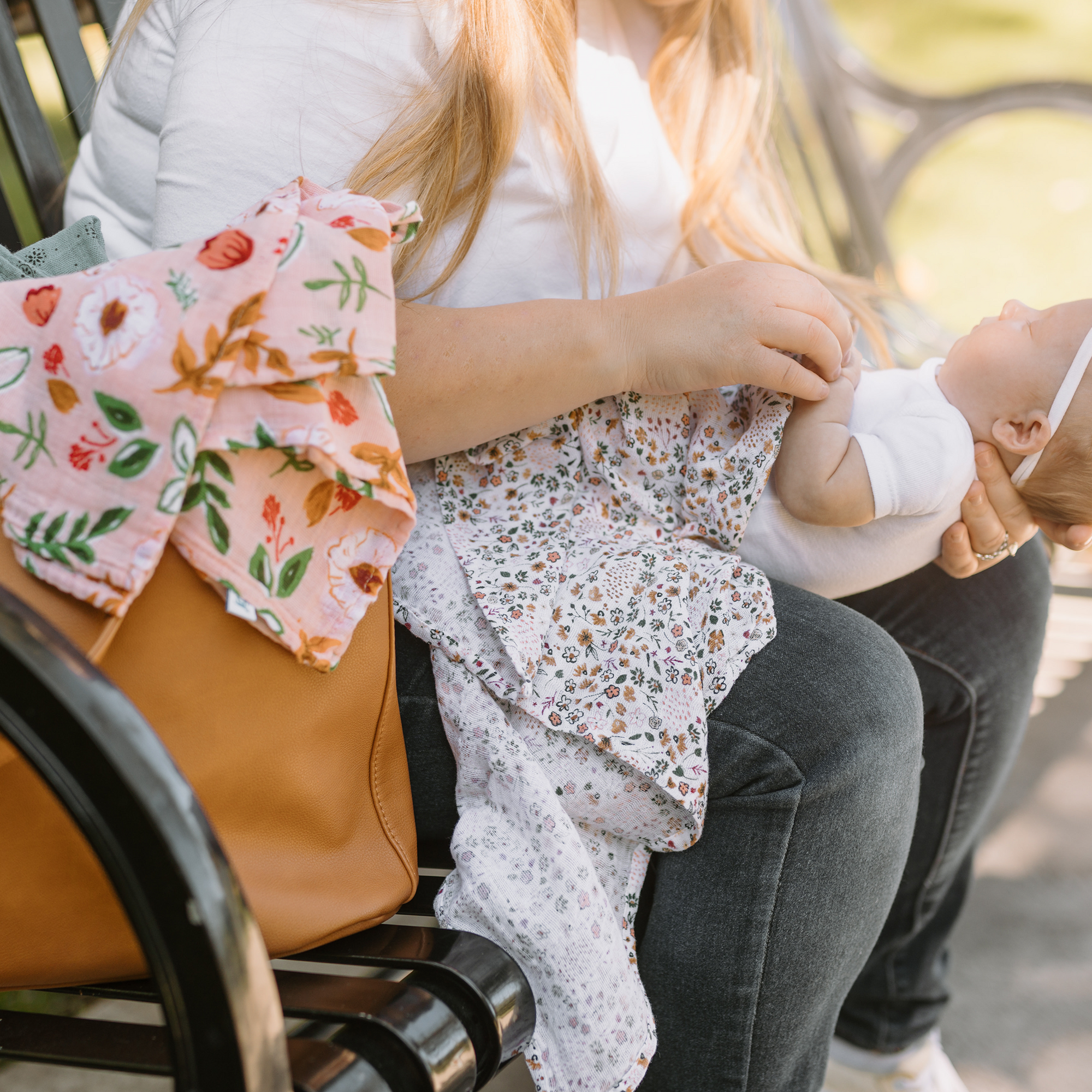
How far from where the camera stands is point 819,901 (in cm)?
78

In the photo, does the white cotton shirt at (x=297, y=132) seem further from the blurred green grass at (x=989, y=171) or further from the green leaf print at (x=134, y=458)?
the blurred green grass at (x=989, y=171)

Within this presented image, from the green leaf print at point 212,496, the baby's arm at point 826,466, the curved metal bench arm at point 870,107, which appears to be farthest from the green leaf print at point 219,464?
the curved metal bench arm at point 870,107

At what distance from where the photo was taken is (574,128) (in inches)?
35.9

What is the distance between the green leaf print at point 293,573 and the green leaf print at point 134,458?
0.11 meters

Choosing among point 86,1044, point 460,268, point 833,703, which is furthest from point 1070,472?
point 86,1044

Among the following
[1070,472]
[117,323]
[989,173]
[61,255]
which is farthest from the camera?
[989,173]

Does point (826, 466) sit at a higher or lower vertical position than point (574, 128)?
lower

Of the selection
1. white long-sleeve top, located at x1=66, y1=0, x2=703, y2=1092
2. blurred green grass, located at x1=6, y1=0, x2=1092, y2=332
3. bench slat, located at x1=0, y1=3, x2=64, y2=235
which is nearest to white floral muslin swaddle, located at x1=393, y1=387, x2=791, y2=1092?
white long-sleeve top, located at x1=66, y1=0, x2=703, y2=1092

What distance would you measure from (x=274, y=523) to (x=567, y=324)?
330mm

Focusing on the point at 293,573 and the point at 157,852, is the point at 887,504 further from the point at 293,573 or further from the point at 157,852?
the point at 157,852

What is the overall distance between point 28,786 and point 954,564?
2.91 feet

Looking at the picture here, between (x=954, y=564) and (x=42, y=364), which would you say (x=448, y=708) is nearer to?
(x=42, y=364)

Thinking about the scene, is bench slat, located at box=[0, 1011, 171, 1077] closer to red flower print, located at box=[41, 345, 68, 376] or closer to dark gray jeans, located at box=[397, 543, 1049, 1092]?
dark gray jeans, located at box=[397, 543, 1049, 1092]

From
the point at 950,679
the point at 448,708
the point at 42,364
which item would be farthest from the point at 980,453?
the point at 42,364
